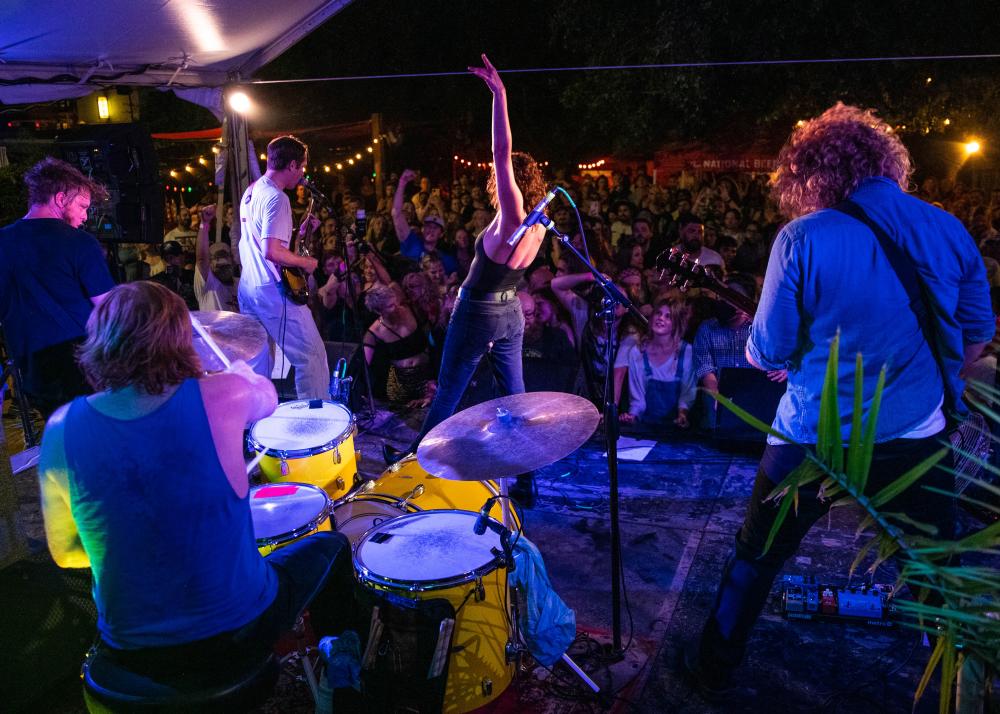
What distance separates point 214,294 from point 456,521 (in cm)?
494

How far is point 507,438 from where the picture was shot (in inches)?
111

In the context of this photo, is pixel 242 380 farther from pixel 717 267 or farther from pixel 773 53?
pixel 773 53

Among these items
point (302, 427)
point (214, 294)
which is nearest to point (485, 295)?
point (302, 427)

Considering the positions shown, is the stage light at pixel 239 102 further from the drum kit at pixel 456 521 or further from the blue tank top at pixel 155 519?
the blue tank top at pixel 155 519

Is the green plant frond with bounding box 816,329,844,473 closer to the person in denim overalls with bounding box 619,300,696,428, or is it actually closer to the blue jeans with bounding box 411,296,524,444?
the blue jeans with bounding box 411,296,524,444

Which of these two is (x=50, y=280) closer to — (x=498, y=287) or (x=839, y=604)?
(x=498, y=287)

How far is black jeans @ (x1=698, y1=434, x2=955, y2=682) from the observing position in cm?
232

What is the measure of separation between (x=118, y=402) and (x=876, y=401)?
1.77 metres

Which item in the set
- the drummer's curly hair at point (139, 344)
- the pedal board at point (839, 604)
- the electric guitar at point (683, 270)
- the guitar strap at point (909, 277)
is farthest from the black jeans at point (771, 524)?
the drummer's curly hair at point (139, 344)

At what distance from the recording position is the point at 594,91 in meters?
13.7

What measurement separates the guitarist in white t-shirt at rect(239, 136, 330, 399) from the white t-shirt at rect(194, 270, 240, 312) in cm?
178

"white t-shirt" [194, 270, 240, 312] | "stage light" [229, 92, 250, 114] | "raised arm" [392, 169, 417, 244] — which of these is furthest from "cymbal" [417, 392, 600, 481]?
"raised arm" [392, 169, 417, 244]

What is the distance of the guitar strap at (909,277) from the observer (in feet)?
7.38

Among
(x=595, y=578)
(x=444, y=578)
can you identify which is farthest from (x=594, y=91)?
(x=444, y=578)
